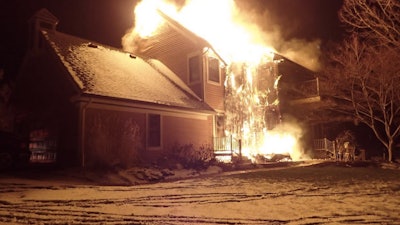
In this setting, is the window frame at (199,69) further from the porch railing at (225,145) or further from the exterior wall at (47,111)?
the exterior wall at (47,111)

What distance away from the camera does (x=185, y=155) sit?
666 inches

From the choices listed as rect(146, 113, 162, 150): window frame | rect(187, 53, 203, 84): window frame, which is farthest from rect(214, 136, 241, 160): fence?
rect(187, 53, 203, 84): window frame

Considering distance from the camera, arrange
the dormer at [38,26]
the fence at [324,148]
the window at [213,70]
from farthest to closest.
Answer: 1. the fence at [324,148]
2. the window at [213,70]
3. the dormer at [38,26]

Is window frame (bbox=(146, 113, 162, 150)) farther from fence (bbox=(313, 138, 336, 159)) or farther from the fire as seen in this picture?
fence (bbox=(313, 138, 336, 159))

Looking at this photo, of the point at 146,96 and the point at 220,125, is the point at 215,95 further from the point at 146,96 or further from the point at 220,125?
the point at 146,96

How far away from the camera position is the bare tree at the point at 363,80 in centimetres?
1864

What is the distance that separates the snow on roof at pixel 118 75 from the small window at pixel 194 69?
2.20 ft

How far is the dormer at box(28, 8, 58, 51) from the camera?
17.7m

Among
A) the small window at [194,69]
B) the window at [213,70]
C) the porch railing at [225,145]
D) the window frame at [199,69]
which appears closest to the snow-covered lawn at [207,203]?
the porch railing at [225,145]

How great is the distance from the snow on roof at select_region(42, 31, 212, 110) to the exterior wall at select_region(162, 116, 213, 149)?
0.79m

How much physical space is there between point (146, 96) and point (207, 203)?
9.90m

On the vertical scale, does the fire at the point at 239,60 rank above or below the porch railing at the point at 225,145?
above

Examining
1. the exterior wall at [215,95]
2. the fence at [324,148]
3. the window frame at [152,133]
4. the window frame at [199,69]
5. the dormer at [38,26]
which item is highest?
the dormer at [38,26]

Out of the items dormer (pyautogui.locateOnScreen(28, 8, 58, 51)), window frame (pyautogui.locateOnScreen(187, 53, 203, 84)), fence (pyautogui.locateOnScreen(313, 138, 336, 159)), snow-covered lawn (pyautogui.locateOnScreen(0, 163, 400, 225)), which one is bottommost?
snow-covered lawn (pyautogui.locateOnScreen(0, 163, 400, 225))
